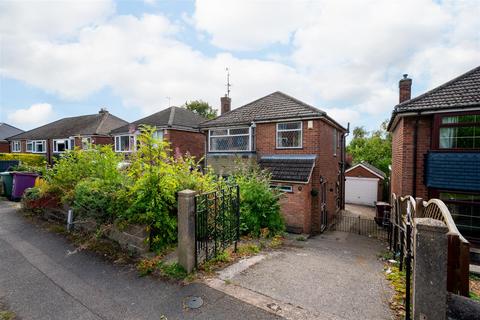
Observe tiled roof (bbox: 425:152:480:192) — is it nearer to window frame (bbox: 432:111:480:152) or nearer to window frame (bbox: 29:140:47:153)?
window frame (bbox: 432:111:480:152)

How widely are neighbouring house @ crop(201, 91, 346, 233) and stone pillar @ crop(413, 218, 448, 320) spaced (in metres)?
7.41

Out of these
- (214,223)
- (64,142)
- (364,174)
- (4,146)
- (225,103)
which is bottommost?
(364,174)

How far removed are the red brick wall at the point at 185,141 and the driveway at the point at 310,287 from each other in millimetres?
14039

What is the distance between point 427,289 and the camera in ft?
9.83

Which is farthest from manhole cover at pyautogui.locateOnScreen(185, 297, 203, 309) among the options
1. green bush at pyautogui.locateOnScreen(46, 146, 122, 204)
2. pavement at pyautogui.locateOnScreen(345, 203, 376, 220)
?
pavement at pyautogui.locateOnScreen(345, 203, 376, 220)

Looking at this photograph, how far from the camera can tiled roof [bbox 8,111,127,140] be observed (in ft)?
84.2

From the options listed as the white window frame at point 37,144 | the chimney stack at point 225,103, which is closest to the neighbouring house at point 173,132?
the chimney stack at point 225,103

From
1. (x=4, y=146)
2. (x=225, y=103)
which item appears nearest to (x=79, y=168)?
(x=225, y=103)

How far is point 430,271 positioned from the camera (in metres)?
2.97

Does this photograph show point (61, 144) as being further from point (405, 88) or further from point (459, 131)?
point (459, 131)

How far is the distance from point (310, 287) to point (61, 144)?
3196 cm

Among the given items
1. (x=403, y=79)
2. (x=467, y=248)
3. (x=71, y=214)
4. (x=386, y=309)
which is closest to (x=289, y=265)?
(x=386, y=309)

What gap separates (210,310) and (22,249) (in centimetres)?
542

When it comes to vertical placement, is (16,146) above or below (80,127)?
below
